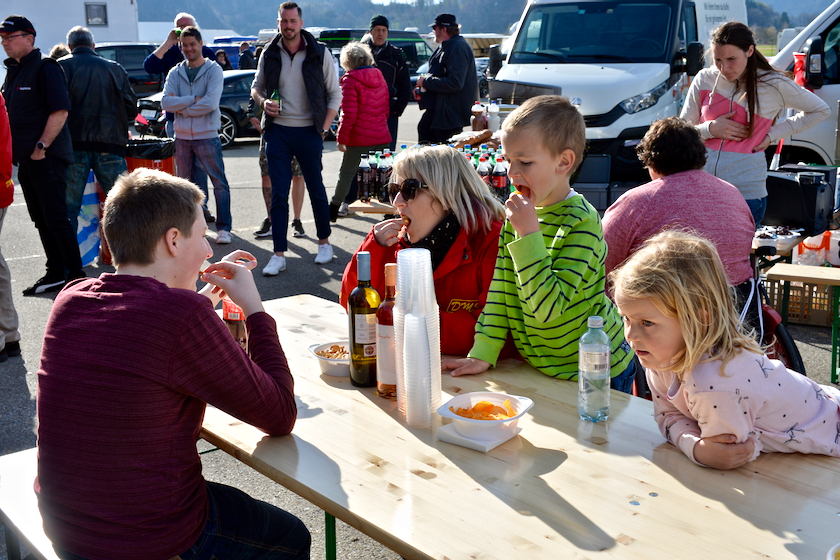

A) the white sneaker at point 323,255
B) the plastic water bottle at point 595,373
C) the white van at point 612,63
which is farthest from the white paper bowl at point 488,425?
the white van at point 612,63

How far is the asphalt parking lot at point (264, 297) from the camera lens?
10.3 ft

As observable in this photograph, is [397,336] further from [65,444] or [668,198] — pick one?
[668,198]

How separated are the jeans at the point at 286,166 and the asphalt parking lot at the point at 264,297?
47 centimetres

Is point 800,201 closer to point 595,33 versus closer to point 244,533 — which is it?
point 244,533

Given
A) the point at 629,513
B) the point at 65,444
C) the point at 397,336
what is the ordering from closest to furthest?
the point at 629,513
the point at 65,444
the point at 397,336

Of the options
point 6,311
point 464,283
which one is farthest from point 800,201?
point 6,311

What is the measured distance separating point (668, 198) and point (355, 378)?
1805 mm

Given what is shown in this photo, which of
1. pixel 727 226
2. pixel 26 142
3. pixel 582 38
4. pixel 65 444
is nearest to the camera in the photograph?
pixel 65 444

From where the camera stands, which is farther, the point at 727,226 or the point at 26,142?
the point at 26,142

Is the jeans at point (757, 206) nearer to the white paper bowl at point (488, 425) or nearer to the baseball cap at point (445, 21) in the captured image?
the white paper bowl at point (488, 425)

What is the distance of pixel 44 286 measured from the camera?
5938 millimetres

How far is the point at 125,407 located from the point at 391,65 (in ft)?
24.5

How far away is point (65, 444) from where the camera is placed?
1642 millimetres

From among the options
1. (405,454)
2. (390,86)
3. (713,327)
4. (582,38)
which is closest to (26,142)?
(390,86)
